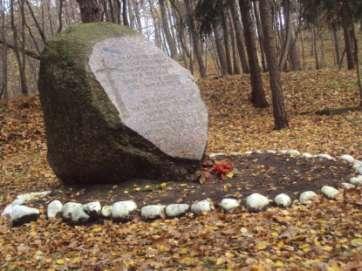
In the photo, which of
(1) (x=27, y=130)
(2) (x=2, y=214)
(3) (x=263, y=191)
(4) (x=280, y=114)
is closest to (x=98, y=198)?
(2) (x=2, y=214)

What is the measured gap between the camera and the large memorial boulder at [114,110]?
704cm

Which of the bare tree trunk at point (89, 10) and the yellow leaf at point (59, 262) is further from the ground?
the bare tree trunk at point (89, 10)

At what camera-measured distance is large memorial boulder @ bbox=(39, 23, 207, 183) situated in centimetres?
704

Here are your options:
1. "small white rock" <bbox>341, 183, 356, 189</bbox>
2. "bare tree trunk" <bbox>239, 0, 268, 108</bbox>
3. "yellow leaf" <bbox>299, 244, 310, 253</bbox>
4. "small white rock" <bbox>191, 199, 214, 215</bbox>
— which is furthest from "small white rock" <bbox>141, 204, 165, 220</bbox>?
"bare tree trunk" <bbox>239, 0, 268, 108</bbox>

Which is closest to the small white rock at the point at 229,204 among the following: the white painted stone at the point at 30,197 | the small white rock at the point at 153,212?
the small white rock at the point at 153,212

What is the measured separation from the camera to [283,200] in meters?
6.20

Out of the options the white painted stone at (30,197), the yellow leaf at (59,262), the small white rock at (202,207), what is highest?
the white painted stone at (30,197)

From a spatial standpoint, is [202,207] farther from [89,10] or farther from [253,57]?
[253,57]

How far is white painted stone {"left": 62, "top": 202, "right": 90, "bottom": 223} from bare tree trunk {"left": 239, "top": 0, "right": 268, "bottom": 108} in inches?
377

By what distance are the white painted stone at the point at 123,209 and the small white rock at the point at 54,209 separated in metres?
0.76

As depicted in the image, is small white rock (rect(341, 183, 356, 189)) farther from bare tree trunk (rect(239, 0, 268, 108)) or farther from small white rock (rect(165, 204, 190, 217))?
bare tree trunk (rect(239, 0, 268, 108))

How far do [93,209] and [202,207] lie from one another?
1.26 meters

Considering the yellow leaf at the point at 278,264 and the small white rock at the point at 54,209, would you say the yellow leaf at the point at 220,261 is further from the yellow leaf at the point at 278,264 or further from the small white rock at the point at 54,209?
the small white rock at the point at 54,209

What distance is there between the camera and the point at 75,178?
7613 millimetres
